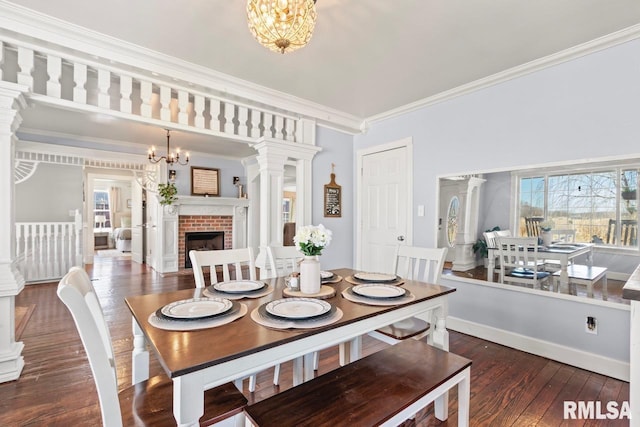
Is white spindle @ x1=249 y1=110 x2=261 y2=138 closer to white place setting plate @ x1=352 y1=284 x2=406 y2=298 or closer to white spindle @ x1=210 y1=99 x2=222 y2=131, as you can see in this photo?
white spindle @ x1=210 y1=99 x2=222 y2=131

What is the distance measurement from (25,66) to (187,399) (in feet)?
8.09

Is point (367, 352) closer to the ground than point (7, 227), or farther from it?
closer to the ground

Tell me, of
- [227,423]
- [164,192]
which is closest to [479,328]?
[227,423]

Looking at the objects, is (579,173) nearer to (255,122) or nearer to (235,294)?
(235,294)

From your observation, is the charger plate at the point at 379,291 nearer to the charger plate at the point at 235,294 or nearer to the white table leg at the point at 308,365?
the charger plate at the point at 235,294

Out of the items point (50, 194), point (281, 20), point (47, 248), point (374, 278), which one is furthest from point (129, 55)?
point (50, 194)

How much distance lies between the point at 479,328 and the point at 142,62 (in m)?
3.71

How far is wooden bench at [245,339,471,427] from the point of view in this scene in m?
1.11

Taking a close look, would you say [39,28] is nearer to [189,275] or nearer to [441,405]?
[441,405]

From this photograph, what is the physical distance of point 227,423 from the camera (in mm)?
1145

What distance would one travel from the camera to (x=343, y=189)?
397 cm

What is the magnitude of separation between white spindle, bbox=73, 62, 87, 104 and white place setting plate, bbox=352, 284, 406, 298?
92.1 inches

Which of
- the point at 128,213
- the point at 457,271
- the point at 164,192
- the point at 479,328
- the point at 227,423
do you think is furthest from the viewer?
the point at 128,213

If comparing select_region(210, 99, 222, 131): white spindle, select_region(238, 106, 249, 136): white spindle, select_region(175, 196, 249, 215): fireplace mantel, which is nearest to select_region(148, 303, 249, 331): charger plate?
select_region(210, 99, 222, 131): white spindle
